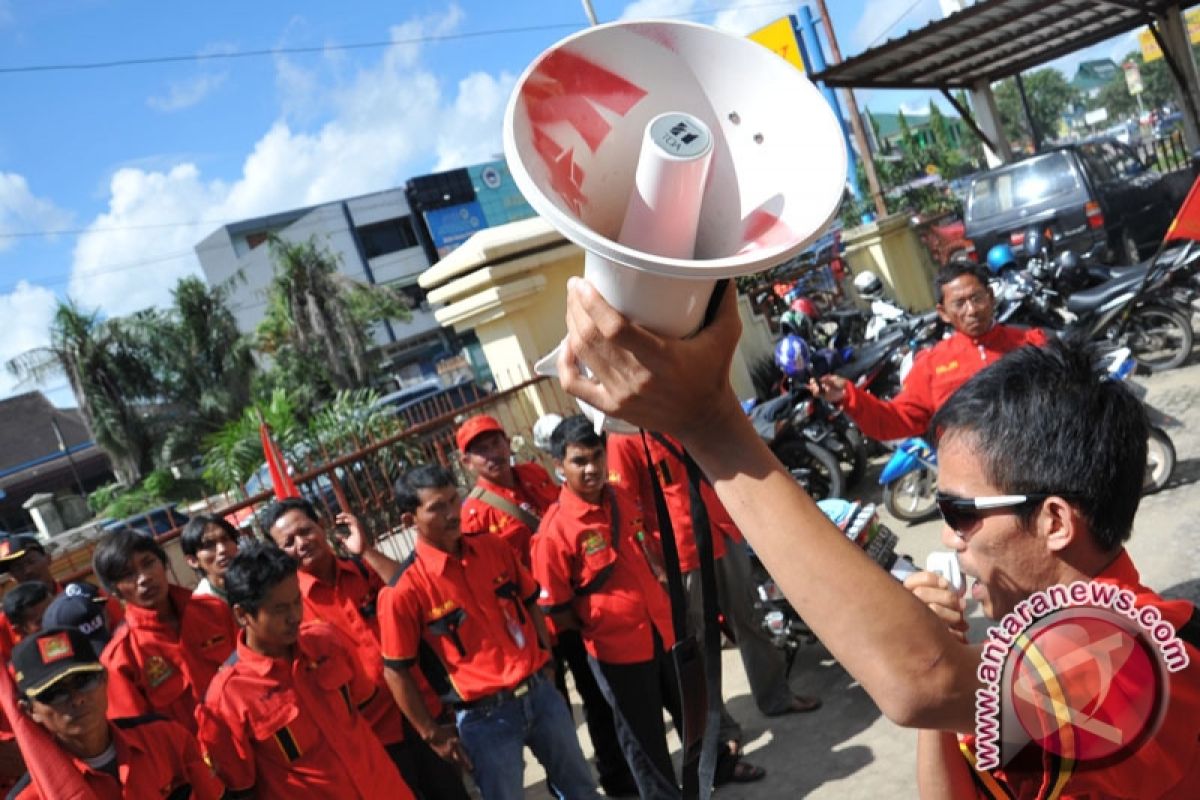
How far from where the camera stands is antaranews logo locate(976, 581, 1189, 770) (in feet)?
3.01

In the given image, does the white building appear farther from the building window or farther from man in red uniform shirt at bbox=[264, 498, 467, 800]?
man in red uniform shirt at bbox=[264, 498, 467, 800]

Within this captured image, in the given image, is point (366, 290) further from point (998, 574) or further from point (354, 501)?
point (998, 574)

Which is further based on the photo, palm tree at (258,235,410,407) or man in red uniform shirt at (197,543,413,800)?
palm tree at (258,235,410,407)

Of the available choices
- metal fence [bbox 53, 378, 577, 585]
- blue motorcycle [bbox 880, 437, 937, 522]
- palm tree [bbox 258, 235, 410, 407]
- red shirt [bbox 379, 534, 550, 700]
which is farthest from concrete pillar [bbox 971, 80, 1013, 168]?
palm tree [bbox 258, 235, 410, 407]

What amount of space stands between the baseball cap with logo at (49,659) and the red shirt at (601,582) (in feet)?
5.62

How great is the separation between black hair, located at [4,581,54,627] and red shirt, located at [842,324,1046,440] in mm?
3723

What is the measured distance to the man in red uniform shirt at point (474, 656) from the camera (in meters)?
3.45

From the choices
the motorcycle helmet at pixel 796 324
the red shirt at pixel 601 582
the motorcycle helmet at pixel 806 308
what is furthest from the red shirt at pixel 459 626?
the motorcycle helmet at pixel 806 308

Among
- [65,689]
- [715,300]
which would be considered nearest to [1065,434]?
[715,300]

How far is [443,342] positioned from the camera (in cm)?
4269

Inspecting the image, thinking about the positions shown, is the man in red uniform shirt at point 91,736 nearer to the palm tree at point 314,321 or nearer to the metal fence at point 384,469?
the metal fence at point 384,469

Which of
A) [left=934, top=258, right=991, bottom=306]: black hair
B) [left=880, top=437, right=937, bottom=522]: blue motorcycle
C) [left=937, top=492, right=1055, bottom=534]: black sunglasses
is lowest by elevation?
[left=880, top=437, right=937, bottom=522]: blue motorcycle

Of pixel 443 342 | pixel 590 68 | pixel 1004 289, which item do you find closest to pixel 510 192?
pixel 443 342

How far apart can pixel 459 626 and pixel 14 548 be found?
273 cm
